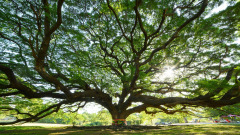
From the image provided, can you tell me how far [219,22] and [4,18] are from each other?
660 cm

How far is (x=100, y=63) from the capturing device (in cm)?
597

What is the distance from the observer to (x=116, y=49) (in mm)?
6328

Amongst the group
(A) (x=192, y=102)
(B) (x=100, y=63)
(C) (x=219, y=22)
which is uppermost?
(C) (x=219, y=22)

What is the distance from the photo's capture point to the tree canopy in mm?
3281

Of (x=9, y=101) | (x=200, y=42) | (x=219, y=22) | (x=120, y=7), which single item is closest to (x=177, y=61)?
(x=200, y=42)

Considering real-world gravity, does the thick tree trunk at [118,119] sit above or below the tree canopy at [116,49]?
below

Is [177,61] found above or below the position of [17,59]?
above

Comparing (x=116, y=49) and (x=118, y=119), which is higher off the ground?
(x=116, y=49)

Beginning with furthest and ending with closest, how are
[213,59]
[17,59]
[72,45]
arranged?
[213,59], [72,45], [17,59]

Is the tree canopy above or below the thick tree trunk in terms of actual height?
above

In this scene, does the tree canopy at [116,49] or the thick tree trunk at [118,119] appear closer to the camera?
the tree canopy at [116,49]

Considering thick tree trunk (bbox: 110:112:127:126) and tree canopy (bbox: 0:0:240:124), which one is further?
thick tree trunk (bbox: 110:112:127:126)

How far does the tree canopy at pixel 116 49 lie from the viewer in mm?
3281

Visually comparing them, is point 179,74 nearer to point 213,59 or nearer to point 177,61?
point 177,61
